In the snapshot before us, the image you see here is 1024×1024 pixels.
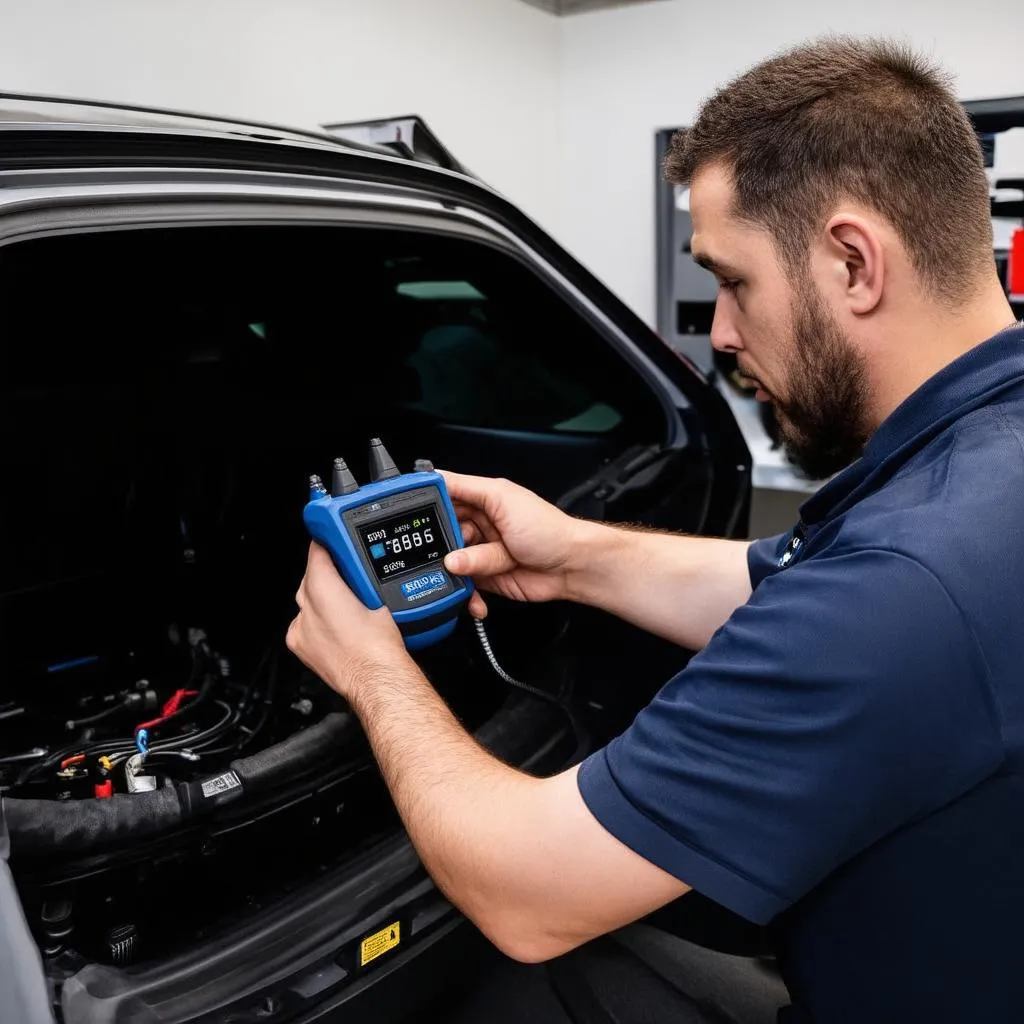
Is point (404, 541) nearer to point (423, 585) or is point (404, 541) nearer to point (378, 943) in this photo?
point (423, 585)

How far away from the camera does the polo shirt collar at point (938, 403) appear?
916 mm

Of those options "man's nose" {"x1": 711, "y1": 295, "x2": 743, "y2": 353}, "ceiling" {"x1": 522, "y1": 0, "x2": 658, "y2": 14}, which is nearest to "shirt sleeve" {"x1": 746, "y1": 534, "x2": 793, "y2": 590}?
"man's nose" {"x1": 711, "y1": 295, "x2": 743, "y2": 353}

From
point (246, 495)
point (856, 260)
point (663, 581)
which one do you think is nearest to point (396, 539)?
point (663, 581)

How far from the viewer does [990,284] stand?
99cm

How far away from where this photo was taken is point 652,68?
3.73 meters

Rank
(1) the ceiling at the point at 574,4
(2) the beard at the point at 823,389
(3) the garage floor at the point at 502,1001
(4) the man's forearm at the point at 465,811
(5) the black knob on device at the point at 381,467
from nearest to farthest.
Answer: (4) the man's forearm at the point at 465,811
(2) the beard at the point at 823,389
(5) the black knob on device at the point at 381,467
(3) the garage floor at the point at 502,1001
(1) the ceiling at the point at 574,4

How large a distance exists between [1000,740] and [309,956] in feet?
2.69

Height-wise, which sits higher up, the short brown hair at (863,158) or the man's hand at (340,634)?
the short brown hair at (863,158)

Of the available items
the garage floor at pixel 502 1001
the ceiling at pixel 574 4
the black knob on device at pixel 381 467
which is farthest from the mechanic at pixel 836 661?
the ceiling at pixel 574 4

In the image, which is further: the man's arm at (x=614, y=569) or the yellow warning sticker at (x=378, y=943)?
the man's arm at (x=614, y=569)

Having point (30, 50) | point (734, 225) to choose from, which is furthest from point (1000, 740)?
point (30, 50)

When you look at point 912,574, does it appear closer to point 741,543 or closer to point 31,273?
point 741,543

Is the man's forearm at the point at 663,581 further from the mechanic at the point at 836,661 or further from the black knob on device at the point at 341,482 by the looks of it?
the black knob on device at the point at 341,482

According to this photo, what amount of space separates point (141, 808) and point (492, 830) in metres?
0.46
